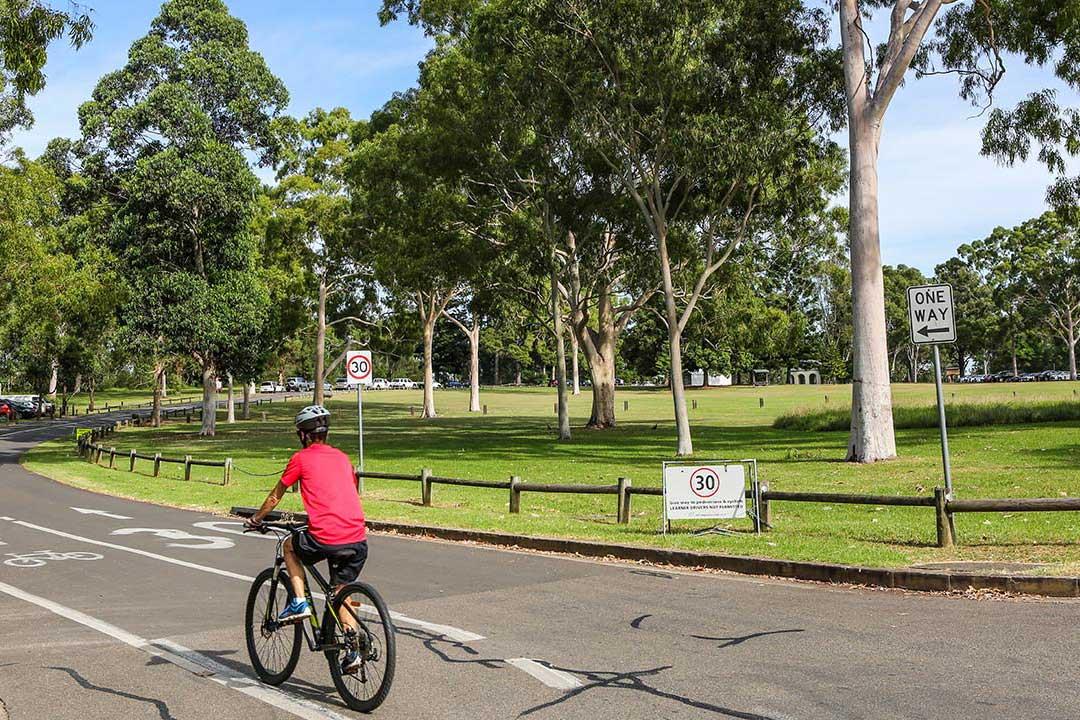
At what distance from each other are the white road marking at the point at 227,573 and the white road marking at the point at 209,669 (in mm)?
1738

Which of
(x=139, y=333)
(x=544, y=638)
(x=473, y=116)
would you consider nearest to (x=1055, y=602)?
(x=544, y=638)

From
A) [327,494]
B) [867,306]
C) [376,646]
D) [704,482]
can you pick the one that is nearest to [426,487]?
[704,482]

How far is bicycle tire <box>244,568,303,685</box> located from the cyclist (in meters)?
0.15

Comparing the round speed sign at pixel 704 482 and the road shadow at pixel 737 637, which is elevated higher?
the round speed sign at pixel 704 482

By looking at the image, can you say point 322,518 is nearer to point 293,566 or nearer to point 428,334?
point 293,566

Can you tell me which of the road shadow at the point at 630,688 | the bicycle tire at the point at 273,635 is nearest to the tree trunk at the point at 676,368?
the road shadow at the point at 630,688

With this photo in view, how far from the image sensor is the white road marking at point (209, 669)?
613cm

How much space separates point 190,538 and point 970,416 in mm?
30661

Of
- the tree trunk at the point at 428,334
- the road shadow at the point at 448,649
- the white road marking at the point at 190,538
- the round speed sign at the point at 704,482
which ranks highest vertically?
the tree trunk at the point at 428,334

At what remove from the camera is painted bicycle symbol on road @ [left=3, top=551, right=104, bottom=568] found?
1254 centimetres

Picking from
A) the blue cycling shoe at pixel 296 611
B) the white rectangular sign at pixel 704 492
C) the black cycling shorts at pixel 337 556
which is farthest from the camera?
the white rectangular sign at pixel 704 492

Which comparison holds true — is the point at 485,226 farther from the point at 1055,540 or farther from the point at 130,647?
the point at 130,647

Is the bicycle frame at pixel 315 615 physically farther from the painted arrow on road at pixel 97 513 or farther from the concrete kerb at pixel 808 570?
the painted arrow on road at pixel 97 513

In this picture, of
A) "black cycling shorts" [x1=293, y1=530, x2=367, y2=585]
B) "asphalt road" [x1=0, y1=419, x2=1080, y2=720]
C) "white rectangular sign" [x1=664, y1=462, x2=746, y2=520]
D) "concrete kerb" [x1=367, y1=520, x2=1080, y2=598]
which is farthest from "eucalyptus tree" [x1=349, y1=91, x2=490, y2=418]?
"black cycling shorts" [x1=293, y1=530, x2=367, y2=585]
